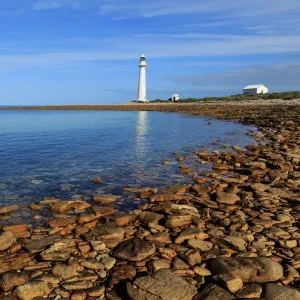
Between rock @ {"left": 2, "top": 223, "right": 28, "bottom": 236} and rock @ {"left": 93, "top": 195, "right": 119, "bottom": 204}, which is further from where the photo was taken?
rock @ {"left": 93, "top": 195, "right": 119, "bottom": 204}

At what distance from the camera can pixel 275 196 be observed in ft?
30.3

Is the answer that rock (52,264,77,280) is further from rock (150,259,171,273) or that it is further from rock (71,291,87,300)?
rock (150,259,171,273)

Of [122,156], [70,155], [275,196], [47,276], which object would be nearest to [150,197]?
[275,196]

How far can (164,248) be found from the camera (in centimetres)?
600

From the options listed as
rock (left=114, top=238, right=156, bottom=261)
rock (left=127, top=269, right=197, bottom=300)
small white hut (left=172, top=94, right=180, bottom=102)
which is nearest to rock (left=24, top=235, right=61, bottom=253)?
rock (left=114, top=238, right=156, bottom=261)

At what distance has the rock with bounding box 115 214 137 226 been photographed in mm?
7516

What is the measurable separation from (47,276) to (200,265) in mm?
2551

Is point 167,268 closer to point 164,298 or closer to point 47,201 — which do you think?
point 164,298

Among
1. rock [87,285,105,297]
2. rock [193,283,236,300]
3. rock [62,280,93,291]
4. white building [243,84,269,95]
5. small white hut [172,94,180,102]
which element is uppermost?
white building [243,84,269,95]

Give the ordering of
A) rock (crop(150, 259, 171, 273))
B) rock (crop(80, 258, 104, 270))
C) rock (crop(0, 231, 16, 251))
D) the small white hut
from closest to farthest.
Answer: rock (crop(150, 259, 171, 273)) → rock (crop(80, 258, 104, 270)) → rock (crop(0, 231, 16, 251)) → the small white hut

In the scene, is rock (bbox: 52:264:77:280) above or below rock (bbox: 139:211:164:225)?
below

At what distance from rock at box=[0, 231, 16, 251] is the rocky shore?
18 millimetres

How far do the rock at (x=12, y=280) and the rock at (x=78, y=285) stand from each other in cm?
69

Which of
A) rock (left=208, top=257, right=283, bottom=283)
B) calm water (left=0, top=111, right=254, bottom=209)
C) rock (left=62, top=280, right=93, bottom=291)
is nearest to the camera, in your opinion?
rock (left=62, top=280, right=93, bottom=291)
